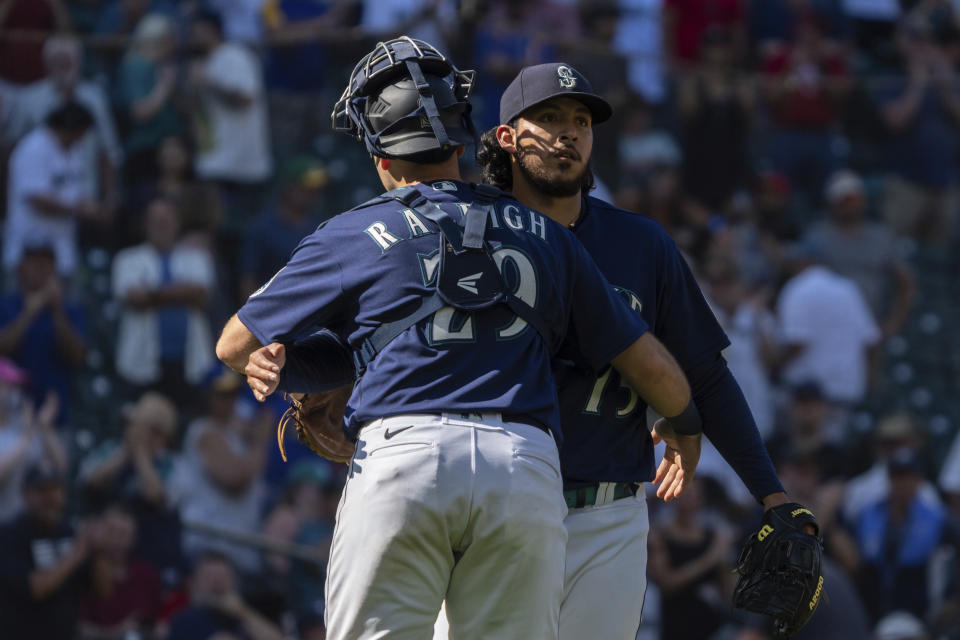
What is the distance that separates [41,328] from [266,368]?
5.41 meters

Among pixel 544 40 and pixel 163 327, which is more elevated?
pixel 544 40

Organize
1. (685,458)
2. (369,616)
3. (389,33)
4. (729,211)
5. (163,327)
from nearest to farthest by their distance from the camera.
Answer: (369,616) < (685,458) < (163,327) < (389,33) < (729,211)

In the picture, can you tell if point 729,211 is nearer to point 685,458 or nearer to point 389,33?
point 389,33

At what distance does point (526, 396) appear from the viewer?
3.43 m

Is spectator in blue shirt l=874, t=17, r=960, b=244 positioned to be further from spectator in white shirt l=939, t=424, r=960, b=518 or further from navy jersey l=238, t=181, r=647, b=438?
navy jersey l=238, t=181, r=647, b=438

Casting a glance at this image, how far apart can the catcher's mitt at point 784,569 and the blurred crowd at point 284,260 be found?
3769 mm

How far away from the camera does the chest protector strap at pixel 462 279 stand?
340 cm

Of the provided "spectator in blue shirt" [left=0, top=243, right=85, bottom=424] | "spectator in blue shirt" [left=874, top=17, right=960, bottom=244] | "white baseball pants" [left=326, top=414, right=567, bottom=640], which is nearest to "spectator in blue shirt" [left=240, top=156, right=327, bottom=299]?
"spectator in blue shirt" [left=0, top=243, right=85, bottom=424]

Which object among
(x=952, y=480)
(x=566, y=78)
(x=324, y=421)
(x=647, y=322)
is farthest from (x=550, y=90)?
(x=952, y=480)

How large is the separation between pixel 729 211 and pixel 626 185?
98 centimetres

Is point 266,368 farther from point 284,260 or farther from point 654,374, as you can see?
point 284,260

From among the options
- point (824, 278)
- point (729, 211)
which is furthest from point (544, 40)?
point (824, 278)

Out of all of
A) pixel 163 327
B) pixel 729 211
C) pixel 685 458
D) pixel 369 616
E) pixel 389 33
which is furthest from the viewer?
pixel 729 211

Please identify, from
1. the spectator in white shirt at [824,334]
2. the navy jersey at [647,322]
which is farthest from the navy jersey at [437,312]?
the spectator in white shirt at [824,334]
